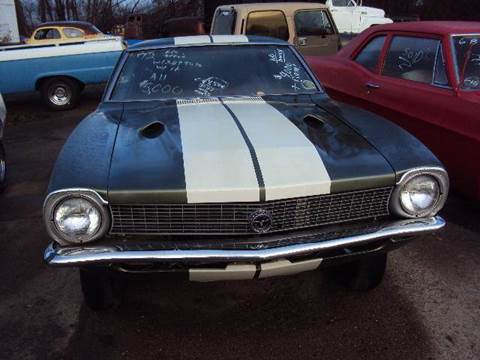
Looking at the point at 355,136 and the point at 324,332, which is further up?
the point at 355,136

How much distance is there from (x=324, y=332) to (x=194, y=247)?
3.07 feet

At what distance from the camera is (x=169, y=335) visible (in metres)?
2.62

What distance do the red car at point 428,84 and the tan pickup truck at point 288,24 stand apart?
2.96m

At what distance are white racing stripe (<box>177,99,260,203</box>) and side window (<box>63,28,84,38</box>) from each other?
855 cm

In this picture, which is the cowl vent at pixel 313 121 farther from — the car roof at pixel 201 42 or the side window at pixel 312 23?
the side window at pixel 312 23

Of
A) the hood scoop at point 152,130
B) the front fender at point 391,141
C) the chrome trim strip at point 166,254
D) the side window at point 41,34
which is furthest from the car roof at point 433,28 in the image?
the side window at point 41,34

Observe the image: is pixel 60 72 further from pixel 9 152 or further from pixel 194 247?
pixel 194 247

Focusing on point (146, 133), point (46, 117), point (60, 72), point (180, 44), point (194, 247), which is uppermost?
point (180, 44)

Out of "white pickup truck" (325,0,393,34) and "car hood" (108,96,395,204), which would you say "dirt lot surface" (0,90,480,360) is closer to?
"car hood" (108,96,395,204)

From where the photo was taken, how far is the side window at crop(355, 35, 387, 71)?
194 inches

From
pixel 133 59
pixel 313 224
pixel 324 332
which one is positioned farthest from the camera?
pixel 133 59

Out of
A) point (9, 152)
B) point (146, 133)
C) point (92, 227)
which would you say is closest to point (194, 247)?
point (92, 227)

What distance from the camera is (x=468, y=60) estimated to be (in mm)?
3980

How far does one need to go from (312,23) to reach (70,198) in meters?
7.13
